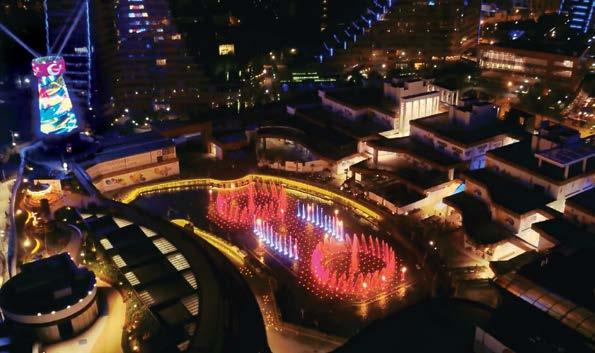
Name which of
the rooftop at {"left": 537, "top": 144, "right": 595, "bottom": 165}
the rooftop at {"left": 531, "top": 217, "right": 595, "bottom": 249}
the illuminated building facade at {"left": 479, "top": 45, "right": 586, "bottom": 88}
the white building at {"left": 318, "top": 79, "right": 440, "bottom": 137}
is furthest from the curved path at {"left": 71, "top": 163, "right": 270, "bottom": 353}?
the illuminated building facade at {"left": 479, "top": 45, "right": 586, "bottom": 88}

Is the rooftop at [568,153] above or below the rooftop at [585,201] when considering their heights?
above

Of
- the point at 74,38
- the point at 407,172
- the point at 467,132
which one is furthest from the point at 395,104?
the point at 74,38

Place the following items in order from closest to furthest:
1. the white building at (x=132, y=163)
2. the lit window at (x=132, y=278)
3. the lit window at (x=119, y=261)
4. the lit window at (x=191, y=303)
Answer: the lit window at (x=191, y=303) → the lit window at (x=132, y=278) → the lit window at (x=119, y=261) → the white building at (x=132, y=163)

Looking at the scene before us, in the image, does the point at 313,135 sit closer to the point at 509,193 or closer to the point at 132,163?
the point at 132,163

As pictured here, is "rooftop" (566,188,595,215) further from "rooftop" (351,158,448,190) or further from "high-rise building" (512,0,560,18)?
"high-rise building" (512,0,560,18)

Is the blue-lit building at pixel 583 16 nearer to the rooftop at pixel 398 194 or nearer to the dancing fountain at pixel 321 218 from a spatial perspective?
the rooftop at pixel 398 194

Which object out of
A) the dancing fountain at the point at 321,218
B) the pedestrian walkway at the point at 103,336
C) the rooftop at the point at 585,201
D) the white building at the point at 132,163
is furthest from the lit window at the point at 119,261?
the rooftop at the point at 585,201
